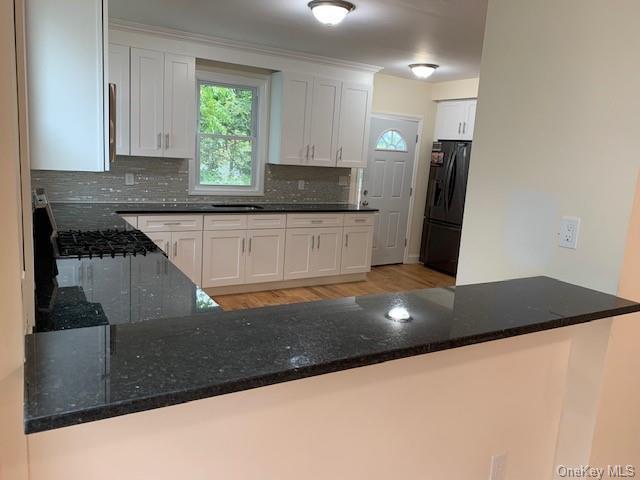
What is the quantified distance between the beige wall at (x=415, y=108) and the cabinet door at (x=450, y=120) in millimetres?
107

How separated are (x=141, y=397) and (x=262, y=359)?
244mm

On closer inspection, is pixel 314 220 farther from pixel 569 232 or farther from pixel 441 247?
pixel 569 232

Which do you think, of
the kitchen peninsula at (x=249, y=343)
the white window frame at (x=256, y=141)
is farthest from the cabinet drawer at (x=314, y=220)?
the kitchen peninsula at (x=249, y=343)

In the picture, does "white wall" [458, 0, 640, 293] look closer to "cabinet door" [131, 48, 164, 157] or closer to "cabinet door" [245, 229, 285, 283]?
"cabinet door" [245, 229, 285, 283]

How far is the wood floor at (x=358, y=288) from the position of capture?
4523 millimetres

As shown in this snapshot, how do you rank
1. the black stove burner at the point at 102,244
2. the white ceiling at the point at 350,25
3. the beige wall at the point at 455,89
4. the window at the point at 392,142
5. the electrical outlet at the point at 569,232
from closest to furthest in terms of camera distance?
the electrical outlet at the point at 569,232 < the black stove burner at the point at 102,244 < the white ceiling at the point at 350,25 < the beige wall at the point at 455,89 < the window at the point at 392,142

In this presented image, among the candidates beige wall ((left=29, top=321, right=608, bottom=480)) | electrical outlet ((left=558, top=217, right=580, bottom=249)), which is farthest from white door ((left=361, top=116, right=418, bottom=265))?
beige wall ((left=29, top=321, right=608, bottom=480))

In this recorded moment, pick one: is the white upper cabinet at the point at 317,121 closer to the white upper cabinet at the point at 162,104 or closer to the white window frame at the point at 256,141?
the white window frame at the point at 256,141

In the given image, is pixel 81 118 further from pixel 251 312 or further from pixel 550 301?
pixel 550 301

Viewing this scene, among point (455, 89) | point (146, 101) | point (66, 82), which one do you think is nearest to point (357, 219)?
point (455, 89)

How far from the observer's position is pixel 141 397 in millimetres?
775

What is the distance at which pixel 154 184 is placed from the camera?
15.0ft

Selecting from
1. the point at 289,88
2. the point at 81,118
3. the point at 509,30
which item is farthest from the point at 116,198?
the point at 509,30

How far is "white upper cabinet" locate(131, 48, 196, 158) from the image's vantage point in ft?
13.4
